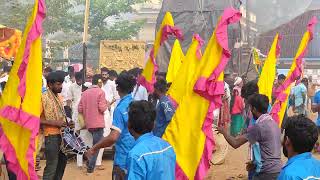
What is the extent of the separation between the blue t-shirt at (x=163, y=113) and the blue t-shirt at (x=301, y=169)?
316 cm

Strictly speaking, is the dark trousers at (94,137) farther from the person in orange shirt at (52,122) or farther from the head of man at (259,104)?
the head of man at (259,104)

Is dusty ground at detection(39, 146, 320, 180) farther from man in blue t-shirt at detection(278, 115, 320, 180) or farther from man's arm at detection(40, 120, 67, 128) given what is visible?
man in blue t-shirt at detection(278, 115, 320, 180)

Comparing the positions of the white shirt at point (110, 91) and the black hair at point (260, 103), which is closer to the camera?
the black hair at point (260, 103)

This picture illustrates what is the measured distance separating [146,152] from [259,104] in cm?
200

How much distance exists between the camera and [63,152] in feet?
20.6

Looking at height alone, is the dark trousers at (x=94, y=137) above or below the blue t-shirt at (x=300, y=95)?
below

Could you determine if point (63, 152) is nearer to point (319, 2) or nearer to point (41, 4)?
point (41, 4)

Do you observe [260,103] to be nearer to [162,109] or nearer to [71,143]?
[162,109]

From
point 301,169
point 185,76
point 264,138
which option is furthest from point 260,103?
point 301,169

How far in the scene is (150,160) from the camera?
3398 millimetres

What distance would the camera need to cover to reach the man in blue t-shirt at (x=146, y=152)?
131 inches

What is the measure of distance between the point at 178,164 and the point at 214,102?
77cm

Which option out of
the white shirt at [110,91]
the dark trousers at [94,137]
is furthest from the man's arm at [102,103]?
the white shirt at [110,91]

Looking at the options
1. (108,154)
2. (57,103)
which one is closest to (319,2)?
(108,154)
